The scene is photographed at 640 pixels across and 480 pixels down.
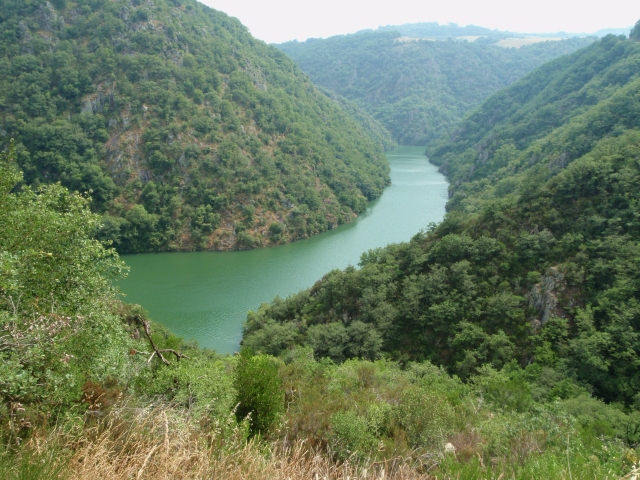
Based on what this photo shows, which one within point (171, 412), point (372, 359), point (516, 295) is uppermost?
point (171, 412)

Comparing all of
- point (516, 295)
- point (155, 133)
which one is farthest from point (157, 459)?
point (155, 133)

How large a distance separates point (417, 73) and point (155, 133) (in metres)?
125

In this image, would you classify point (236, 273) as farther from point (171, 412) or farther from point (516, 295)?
point (171, 412)

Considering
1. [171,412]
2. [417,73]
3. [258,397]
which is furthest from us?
[417,73]

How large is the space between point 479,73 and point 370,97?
1629 inches

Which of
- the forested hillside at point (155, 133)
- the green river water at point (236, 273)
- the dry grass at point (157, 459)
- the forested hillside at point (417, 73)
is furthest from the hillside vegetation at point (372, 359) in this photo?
the forested hillside at point (417, 73)

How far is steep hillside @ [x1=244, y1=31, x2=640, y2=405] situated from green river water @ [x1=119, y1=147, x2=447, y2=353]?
14.5ft

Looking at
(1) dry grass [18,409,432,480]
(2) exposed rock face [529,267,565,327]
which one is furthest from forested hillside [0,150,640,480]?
(2) exposed rock face [529,267,565,327]

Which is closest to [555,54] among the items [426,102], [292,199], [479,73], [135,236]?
[479,73]

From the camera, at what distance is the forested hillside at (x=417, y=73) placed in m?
139

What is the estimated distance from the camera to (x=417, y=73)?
155500mm

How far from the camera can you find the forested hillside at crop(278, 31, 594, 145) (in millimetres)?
138750

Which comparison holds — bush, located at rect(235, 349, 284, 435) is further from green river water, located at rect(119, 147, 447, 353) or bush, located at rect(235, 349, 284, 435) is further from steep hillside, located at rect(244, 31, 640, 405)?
green river water, located at rect(119, 147, 447, 353)

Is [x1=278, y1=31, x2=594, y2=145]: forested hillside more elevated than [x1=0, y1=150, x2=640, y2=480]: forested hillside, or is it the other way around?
[x1=278, y1=31, x2=594, y2=145]: forested hillside
